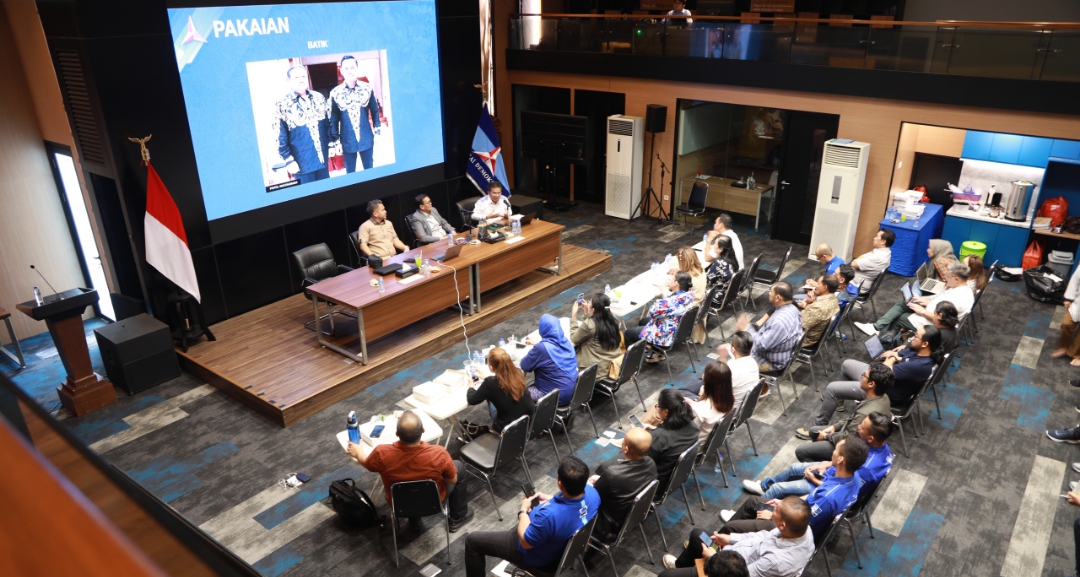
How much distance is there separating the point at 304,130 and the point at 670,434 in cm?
621

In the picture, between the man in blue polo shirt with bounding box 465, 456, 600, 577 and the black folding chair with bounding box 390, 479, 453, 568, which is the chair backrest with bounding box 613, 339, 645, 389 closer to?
the man in blue polo shirt with bounding box 465, 456, 600, 577

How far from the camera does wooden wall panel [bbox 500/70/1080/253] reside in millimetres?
9031

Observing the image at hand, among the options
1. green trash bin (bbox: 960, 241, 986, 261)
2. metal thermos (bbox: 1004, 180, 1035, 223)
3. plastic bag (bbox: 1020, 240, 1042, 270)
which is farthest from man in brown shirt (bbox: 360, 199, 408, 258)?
plastic bag (bbox: 1020, 240, 1042, 270)

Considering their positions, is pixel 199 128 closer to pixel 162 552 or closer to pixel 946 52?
pixel 162 552

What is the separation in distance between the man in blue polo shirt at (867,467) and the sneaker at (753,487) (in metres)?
0.48

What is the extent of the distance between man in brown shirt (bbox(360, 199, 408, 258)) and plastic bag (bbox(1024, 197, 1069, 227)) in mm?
9224

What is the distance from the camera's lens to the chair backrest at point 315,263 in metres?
8.27

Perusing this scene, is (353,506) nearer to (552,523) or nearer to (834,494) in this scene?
(552,523)

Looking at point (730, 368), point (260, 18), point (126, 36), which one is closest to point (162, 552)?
point (730, 368)

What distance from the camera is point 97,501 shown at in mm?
499

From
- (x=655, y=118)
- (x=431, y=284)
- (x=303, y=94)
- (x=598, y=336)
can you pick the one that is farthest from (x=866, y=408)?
(x=655, y=118)

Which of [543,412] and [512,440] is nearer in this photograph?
[512,440]

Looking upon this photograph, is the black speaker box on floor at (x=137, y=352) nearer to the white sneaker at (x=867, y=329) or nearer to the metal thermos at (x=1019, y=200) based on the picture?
the white sneaker at (x=867, y=329)

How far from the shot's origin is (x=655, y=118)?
1188cm
